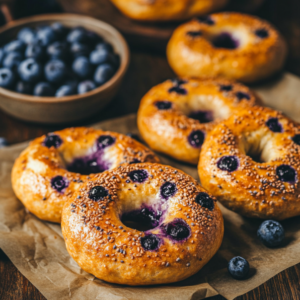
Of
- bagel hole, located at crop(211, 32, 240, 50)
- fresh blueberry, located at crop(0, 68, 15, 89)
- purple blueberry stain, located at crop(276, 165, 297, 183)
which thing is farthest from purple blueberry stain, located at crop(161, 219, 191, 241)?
bagel hole, located at crop(211, 32, 240, 50)

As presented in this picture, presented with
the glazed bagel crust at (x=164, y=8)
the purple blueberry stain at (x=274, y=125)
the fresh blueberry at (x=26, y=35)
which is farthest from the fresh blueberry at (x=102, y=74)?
the purple blueberry stain at (x=274, y=125)

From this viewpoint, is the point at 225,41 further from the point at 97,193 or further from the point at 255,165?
the point at 97,193

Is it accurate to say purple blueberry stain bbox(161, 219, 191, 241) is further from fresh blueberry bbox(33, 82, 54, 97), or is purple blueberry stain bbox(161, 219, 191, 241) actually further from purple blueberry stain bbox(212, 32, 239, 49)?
purple blueberry stain bbox(212, 32, 239, 49)

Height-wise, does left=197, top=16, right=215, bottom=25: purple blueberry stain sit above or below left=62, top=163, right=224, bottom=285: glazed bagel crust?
above

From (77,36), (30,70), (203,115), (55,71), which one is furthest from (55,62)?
(203,115)

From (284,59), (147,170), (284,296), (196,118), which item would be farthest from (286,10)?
(284,296)
